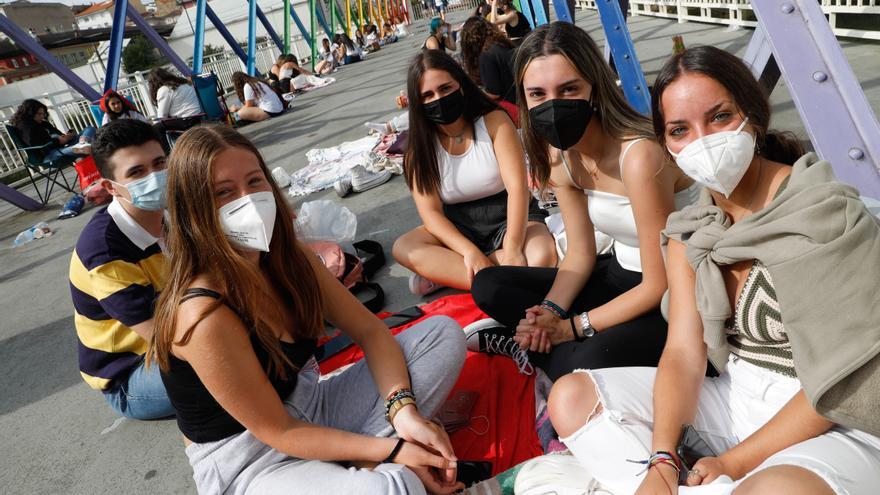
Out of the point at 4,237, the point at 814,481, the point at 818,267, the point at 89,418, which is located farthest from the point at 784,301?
the point at 4,237

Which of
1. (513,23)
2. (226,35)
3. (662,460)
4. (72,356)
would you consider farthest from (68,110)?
(662,460)

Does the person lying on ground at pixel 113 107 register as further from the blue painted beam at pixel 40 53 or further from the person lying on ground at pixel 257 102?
the person lying on ground at pixel 257 102

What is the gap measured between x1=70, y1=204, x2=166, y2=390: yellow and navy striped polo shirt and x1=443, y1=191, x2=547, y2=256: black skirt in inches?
63.7

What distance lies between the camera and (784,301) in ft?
4.16

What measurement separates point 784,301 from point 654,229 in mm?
736

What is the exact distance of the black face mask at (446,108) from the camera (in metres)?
2.96

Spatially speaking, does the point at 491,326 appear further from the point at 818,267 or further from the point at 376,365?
the point at 818,267

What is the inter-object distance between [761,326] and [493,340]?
4.51ft

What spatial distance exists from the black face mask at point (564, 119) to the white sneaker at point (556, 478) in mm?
1187

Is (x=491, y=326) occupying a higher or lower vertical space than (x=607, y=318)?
lower

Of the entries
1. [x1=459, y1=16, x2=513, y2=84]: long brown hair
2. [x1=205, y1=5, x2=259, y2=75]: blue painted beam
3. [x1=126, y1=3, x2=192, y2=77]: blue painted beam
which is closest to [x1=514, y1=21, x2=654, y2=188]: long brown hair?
[x1=459, y1=16, x2=513, y2=84]: long brown hair

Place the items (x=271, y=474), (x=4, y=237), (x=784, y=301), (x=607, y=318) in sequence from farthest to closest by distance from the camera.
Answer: (x=4, y=237) → (x=607, y=318) → (x=271, y=474) → (x=784, y=301)

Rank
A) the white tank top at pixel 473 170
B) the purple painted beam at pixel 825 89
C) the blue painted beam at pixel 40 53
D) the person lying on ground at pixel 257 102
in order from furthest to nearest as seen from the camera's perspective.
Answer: the person lying on ground at pixel 257 102 → the blue painted beam at pixel 40 53 → the white tank top at pixel 473 170 → the purple painted beam at pixel 825 89

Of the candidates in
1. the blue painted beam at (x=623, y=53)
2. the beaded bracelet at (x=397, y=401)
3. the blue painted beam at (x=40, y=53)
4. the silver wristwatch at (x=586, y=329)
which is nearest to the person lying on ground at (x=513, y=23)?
the blue painted beam at (x=623, y=53)
